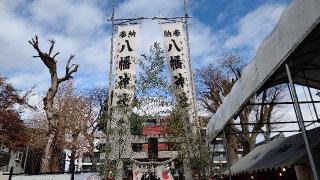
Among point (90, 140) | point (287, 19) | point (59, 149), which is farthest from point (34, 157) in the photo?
point (287, 19)

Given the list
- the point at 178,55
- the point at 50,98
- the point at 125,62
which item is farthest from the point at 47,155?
the point at 178,55

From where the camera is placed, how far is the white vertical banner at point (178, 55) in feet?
55.0

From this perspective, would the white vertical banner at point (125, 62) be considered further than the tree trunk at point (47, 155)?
No

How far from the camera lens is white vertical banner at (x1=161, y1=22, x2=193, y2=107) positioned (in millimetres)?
16766

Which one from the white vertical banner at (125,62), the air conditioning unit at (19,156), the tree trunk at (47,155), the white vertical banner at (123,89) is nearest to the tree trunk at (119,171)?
the white vertical banner at (123,89)

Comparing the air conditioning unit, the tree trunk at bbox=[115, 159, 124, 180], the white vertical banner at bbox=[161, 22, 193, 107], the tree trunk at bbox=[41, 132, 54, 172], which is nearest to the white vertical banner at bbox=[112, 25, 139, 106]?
the white vertical banner at bbox=[161, 22, 193, 107]

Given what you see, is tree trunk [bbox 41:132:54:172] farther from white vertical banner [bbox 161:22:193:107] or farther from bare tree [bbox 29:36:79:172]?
white vertical banner [bbox 161:22:193:107]

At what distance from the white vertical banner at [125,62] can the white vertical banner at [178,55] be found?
1.89m

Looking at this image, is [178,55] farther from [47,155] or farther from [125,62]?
[47,155]

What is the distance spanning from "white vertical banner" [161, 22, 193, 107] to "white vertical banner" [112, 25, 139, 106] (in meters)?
1.89

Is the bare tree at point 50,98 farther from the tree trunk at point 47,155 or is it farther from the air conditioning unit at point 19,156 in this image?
the air conditioning unit at point 19,156

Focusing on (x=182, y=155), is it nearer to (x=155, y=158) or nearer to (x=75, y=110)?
(x=155, y=158)

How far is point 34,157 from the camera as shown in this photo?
35.1m

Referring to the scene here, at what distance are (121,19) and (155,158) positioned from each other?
12.1 m
